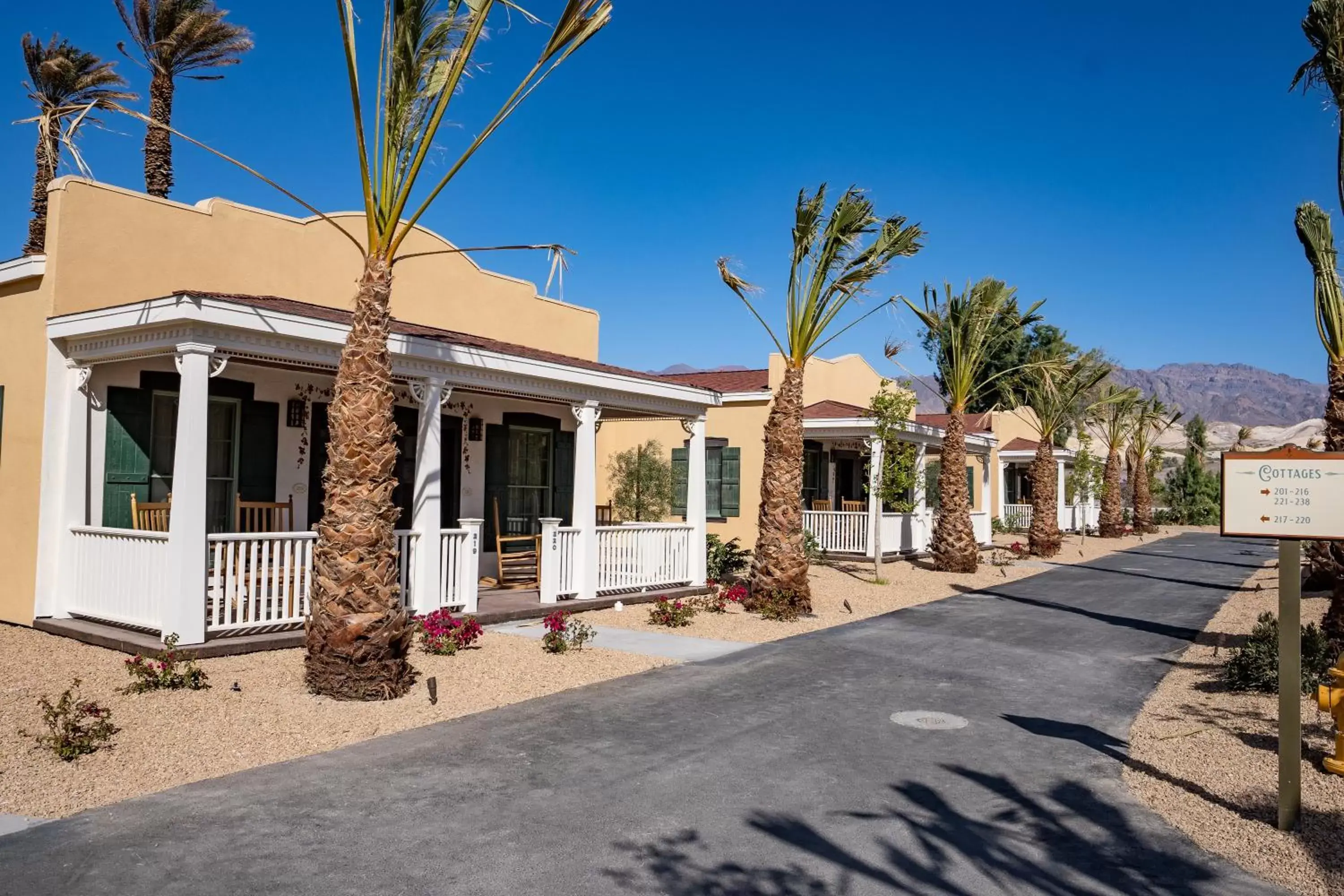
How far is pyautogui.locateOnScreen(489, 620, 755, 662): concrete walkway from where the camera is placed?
10.3 metres

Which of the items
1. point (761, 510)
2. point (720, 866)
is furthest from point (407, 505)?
point (720, 866)

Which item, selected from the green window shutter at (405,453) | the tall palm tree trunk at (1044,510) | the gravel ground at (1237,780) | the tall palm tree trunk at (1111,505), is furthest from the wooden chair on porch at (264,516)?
the tall palm tree trunk at (1111,505)

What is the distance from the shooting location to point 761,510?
14023 millimetres

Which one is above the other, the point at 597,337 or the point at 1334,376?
the point at 597,337

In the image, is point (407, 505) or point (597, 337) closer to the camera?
point (407, 505)

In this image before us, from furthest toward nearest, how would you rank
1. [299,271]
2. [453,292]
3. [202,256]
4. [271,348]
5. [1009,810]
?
[453,292] → [299,271] → [202,256] → [271,348] → [1009,810]

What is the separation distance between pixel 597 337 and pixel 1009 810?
13.4m

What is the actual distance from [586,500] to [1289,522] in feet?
28.8

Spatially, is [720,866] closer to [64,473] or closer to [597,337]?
[64,473]

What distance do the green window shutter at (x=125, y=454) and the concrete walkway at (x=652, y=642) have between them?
4.14m

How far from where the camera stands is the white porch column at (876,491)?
19.8 meters

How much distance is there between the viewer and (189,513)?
8.39 meters

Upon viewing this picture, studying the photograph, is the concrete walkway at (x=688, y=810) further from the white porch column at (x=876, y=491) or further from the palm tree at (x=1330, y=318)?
the white porch column at (x=876, y=491)

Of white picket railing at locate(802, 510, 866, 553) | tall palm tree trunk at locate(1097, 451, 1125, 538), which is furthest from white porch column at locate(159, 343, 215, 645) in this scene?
tall palm tree trunk at locate(1097, 451, 1125, 538)
